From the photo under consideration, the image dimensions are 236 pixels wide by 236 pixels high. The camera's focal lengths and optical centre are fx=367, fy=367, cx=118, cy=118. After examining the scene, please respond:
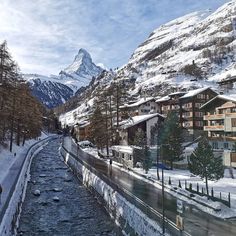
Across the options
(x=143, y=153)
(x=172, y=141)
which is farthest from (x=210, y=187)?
(x=143, y=153)

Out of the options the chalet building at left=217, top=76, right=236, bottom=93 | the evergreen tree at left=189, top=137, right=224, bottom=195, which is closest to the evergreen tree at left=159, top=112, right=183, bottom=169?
the evergreen tree at left=189, top=137, right=224, bottom=195

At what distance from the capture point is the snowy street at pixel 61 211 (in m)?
34.5

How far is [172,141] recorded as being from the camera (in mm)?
59062

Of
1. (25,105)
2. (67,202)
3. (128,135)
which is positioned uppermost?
(25,105)

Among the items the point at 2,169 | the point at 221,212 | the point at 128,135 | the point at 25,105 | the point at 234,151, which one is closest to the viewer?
the point at 221,212

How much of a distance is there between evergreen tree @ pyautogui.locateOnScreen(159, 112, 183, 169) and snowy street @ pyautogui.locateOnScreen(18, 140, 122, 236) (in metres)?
14.9

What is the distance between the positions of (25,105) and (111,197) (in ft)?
182

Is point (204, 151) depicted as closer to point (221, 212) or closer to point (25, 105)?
point (221, 212)

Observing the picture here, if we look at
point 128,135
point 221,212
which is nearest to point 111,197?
point 221,212

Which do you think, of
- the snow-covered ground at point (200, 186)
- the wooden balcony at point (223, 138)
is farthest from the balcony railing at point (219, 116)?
the snow-covered ground at point (200, 186)

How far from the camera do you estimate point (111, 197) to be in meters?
39.2

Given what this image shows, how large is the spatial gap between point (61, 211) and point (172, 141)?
957 inches

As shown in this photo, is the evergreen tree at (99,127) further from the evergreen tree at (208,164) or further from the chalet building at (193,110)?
the evergreen tree at (208,164)

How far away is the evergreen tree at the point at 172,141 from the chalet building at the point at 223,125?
7256mm
